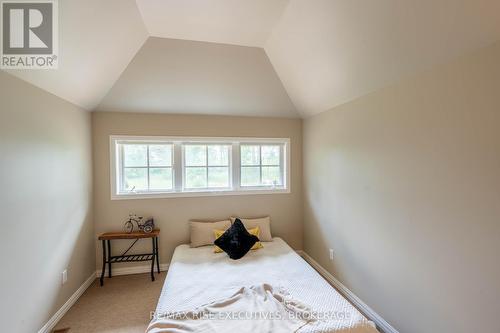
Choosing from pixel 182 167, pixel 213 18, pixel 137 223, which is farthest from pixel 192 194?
pixel 213 18

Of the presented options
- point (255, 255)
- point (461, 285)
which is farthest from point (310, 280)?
point (461, 285)

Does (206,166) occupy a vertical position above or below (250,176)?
above

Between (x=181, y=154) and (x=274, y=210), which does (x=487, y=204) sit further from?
(x=181, y=154)

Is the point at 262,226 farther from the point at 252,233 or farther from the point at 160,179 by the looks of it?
the point at 160,179

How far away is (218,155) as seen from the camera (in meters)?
3.42

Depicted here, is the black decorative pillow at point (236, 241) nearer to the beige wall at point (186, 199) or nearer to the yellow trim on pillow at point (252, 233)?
the yellow trim on pillow at point (252, 233)

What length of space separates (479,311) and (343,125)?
185 centimetres

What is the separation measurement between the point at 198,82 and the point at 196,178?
4.53 feet

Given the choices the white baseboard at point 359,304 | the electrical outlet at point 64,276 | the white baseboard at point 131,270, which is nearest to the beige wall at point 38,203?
the electrical outlet at point 64,276

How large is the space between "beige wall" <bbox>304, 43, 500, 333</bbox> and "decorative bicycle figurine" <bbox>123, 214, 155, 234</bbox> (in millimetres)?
2433

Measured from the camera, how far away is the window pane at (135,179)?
10.3 feet

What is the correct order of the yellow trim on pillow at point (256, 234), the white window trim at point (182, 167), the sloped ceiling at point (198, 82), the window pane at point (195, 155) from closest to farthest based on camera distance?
the sloped ceiling at point (198, 82) < the yellow trim on pillow at point (256, 234) < the white window trim at point (182, 167) < the window pane at point (195, 155)

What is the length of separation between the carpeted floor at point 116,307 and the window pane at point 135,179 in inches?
47.1

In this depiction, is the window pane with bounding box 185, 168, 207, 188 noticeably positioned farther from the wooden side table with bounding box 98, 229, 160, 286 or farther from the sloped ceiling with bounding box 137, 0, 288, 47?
the sloped ceiling with bounding box 137, 0, 288, 47
